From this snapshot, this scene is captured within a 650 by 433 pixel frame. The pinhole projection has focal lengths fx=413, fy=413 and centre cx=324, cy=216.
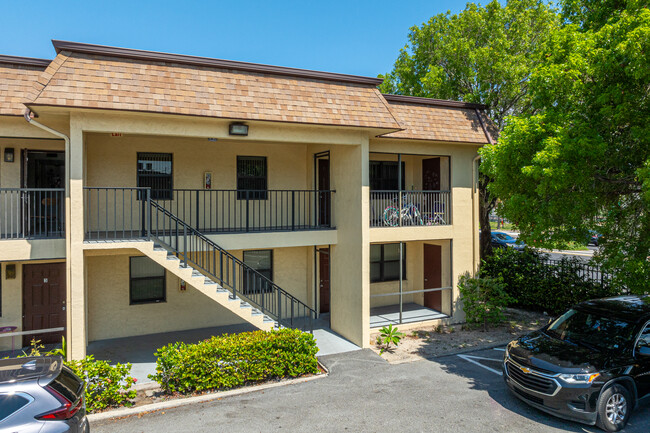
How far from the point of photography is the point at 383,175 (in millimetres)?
14031

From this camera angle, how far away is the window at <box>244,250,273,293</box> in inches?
495

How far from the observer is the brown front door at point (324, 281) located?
13.1 metres

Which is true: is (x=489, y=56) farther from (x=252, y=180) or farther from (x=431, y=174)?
(x=252, y=180)

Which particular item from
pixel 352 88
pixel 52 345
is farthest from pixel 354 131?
pixel 52 345

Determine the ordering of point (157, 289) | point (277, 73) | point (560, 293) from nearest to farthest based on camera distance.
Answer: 1. point (277, 73)
2. point (157, 289)
3. point (560, 293)

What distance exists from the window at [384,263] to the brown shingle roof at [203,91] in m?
5.37

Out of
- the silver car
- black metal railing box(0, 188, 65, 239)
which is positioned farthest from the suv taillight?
black metal railing box(0, 188, 65, 239)

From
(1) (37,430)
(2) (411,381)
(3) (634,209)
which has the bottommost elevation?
(2) (411,381)

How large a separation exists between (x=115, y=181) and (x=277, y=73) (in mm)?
5095

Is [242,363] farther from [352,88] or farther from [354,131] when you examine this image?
[352,88]

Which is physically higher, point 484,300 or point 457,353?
point 484,300

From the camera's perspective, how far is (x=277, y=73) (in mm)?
10266

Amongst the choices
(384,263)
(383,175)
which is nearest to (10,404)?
(384,263)

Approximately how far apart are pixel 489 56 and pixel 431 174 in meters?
5.40
